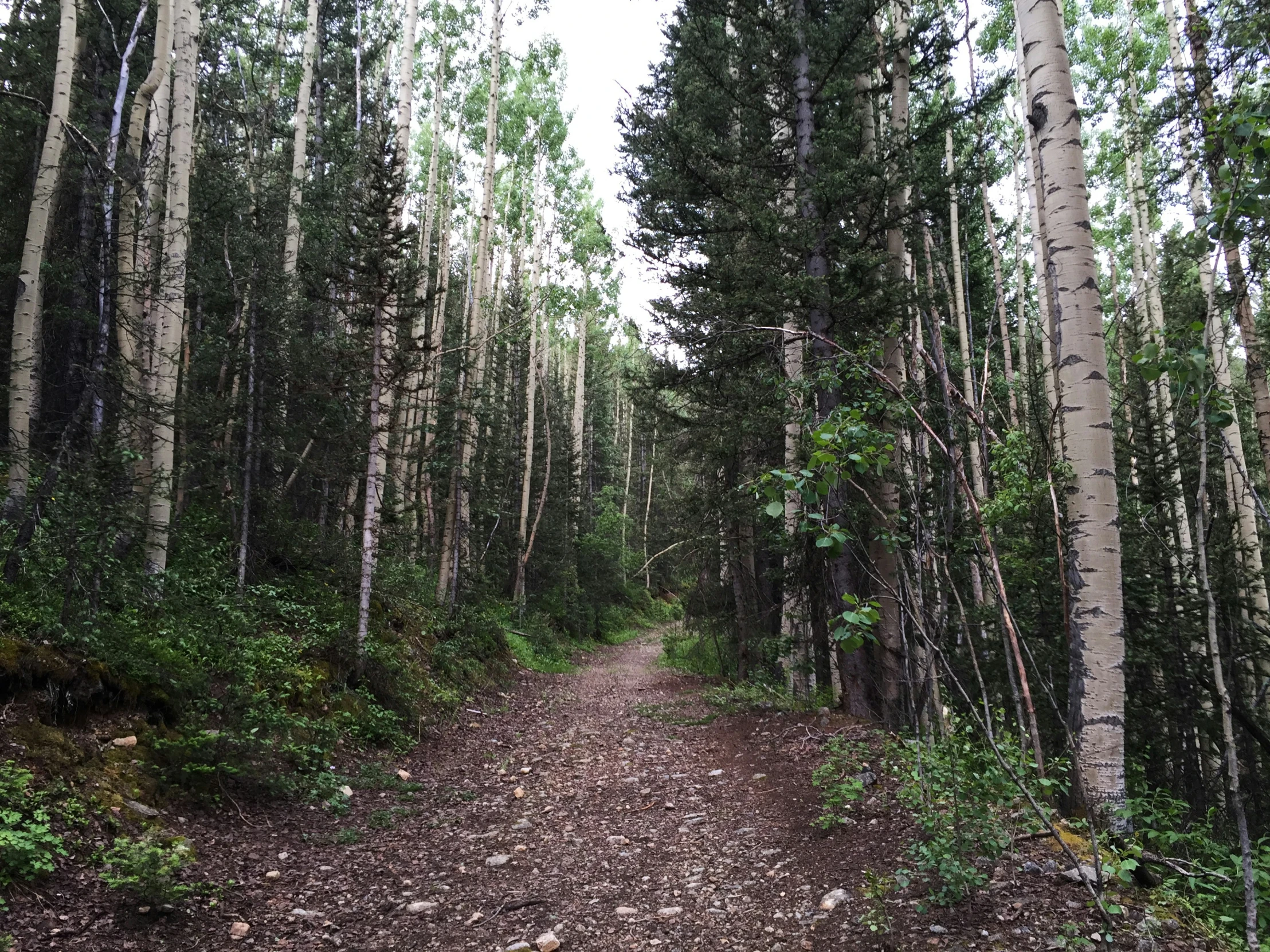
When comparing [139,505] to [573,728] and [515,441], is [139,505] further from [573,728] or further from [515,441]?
[515,441]

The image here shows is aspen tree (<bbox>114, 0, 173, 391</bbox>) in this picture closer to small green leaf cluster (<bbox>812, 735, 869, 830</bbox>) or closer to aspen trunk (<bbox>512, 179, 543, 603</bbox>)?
small green leaf cluster (<bbox>812, 735, 869, 830</bbox>)

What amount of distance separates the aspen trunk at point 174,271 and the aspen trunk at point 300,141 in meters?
4.42

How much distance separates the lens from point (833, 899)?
3469mm

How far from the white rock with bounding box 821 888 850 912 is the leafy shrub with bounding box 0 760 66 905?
13.0 feet

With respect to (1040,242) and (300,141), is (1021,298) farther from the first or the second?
(300,141)

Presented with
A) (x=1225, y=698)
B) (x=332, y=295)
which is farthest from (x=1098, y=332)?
(x=332, y=295)

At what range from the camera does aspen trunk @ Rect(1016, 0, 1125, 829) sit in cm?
318

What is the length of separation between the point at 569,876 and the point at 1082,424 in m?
4.09

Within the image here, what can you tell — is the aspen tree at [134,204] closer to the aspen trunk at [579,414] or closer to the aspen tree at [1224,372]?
the aspen tree at [1224,372]

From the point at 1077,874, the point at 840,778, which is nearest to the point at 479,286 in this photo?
the point at 840,778

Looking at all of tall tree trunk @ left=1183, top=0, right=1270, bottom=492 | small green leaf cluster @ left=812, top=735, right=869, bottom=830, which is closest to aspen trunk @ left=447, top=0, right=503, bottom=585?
small green leaf cluster @ left=812, top=735, right=869, bottom=830

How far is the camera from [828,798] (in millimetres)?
4578

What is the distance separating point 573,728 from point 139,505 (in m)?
5.78

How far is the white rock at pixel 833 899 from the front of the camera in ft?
11.2
